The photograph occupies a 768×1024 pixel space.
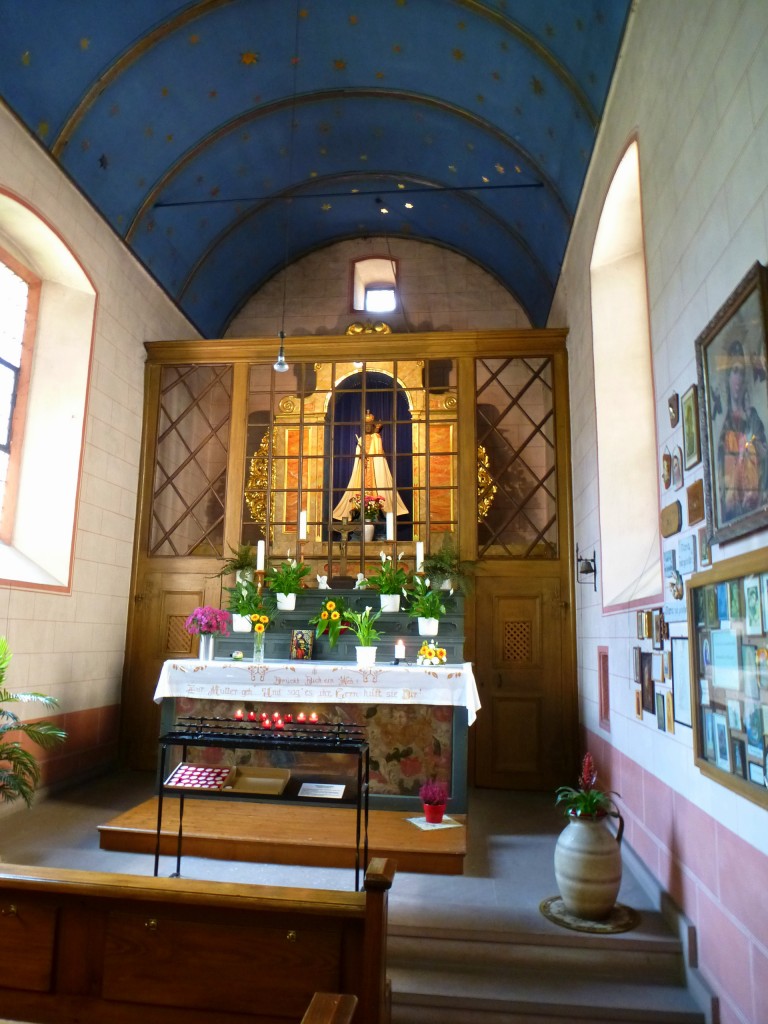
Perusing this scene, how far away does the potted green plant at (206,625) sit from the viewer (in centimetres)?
585

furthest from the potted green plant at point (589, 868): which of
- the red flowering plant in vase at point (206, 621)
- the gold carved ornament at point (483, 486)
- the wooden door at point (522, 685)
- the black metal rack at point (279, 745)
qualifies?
the gold carved ornament at point (483, 486)

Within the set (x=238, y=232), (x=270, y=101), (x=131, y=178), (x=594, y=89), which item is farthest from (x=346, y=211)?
(x=594, y=89)

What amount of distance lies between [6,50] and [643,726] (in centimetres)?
608

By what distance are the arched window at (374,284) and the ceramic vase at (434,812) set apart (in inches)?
264

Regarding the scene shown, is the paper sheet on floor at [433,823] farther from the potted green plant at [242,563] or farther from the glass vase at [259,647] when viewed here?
the potted green plant at [242,563]

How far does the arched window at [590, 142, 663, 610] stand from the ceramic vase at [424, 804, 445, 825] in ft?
5.97

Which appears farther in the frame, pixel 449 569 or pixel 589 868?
pixel 449 569

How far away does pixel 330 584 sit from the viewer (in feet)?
Answer: 24.9

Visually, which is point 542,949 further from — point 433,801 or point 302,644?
point 302,644

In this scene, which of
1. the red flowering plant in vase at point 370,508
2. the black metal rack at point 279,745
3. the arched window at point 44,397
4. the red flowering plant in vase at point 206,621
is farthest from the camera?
the red flowering plant in vase at point 370,508

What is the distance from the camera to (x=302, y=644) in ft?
20.1

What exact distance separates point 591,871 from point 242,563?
4.34 metres

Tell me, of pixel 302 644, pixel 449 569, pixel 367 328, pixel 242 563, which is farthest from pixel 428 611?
pixel 367 328

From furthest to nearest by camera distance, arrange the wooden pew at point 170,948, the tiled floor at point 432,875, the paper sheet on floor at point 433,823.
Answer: the paper sheet on floor at point 433,823 < the tiled floor at point 432,875 < the wooden pew at point 170,948
